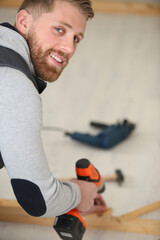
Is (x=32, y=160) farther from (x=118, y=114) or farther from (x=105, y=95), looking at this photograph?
(x=105, y=95)

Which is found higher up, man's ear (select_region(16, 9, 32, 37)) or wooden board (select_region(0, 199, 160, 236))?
man's ear (select_region(16, 9, 32, 37))

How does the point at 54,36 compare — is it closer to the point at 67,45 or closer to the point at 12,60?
the point at 67,45

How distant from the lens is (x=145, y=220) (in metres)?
1.21

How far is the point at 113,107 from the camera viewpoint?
202cm

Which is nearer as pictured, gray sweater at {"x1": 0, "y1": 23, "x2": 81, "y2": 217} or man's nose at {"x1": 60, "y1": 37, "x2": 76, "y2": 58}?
gray sweater at {"x1": 0, "y1": 23, "x2": 81, "y2": 217}

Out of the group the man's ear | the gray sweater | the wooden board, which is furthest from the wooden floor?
the gray sweater

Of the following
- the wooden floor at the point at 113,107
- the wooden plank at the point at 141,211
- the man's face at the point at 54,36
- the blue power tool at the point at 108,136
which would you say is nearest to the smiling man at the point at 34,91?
the man's face at the point at 54,36

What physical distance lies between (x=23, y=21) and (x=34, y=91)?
0.24 meters

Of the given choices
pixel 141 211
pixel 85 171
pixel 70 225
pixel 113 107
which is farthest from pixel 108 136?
pixel 70 225

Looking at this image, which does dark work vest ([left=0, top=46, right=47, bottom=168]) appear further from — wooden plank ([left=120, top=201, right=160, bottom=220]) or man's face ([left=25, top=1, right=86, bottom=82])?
wooden plank ([left=120, top=201, right=160, bottom=220])

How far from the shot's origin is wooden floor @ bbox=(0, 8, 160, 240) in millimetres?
1328

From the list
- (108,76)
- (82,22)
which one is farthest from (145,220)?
(108,76)

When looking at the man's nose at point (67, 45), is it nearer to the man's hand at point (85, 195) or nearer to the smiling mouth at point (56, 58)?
the smiling mouth at point (56, 58)

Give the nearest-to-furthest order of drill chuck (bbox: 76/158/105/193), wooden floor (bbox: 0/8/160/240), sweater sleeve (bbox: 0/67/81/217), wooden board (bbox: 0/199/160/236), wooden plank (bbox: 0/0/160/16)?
sweater sleeve (bbox: 0/67/81/217)
drill chuck (bbox: 76/158/105/193)
wooden board (bbox: 0/199/160/236)
wooden floor (bbox: 0/8/160/240)
wooden plank (bbox: 0/0/160/16)
